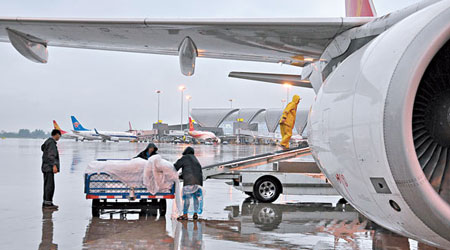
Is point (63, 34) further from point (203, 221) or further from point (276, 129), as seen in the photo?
point (276, 129)

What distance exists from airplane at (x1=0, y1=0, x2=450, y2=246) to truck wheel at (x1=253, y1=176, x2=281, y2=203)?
525 centimetres

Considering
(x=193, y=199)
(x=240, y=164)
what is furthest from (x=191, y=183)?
(x=240, y=164)

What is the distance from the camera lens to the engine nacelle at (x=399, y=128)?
11.7 ft

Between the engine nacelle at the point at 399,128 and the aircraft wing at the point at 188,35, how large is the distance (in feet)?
3.94

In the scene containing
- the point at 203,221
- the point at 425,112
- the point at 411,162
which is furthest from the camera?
the point at 203,221

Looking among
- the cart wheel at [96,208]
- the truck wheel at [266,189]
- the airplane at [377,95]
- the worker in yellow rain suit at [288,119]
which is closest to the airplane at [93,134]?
the worker in yellow rain suit at [288,119]

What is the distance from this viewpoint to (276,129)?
111 m

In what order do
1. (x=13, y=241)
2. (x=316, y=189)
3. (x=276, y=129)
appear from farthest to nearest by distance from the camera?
(x=276, y=129) → (x=316, y=189) → (x=13, y=241)

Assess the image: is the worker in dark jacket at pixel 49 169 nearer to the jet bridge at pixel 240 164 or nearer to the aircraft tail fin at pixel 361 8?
the jet bridge at pixel 240 164

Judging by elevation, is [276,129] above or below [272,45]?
above

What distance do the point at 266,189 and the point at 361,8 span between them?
4.88 metres

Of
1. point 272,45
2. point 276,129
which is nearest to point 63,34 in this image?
point 272,45

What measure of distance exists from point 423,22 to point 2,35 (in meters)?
5.67

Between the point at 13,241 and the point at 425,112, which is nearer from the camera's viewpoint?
the point at 425,112
